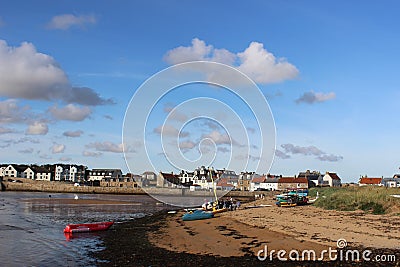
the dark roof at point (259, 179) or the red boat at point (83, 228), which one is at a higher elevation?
the dark roof at point (259, 179)

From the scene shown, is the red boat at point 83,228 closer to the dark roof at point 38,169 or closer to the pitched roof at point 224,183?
the pitched roof at point 224,183

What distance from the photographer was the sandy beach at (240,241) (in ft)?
52.7

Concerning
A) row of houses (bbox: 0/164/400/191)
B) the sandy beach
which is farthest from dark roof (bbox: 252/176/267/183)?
the sandy beach

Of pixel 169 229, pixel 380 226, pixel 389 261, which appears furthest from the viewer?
pixel 169 229

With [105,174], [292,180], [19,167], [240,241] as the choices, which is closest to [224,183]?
[292,180]

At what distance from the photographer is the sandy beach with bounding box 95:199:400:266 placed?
633 inches

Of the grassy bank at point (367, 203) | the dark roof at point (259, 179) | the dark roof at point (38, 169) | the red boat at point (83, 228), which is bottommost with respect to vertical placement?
the red boat at point (83, 228)

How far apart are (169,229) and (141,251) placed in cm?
902

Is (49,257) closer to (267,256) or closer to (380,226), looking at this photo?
(267,256)

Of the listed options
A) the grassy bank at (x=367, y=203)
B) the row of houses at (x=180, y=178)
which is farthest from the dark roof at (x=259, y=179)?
the grassy bank at (x=367, y=203)

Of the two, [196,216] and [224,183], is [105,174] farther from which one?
[196,216]

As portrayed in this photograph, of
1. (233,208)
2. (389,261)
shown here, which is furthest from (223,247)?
(233,208)

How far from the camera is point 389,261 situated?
14.2 metres

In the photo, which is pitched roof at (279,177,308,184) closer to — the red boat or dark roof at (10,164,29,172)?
dark roof at (10,164,29,172)
